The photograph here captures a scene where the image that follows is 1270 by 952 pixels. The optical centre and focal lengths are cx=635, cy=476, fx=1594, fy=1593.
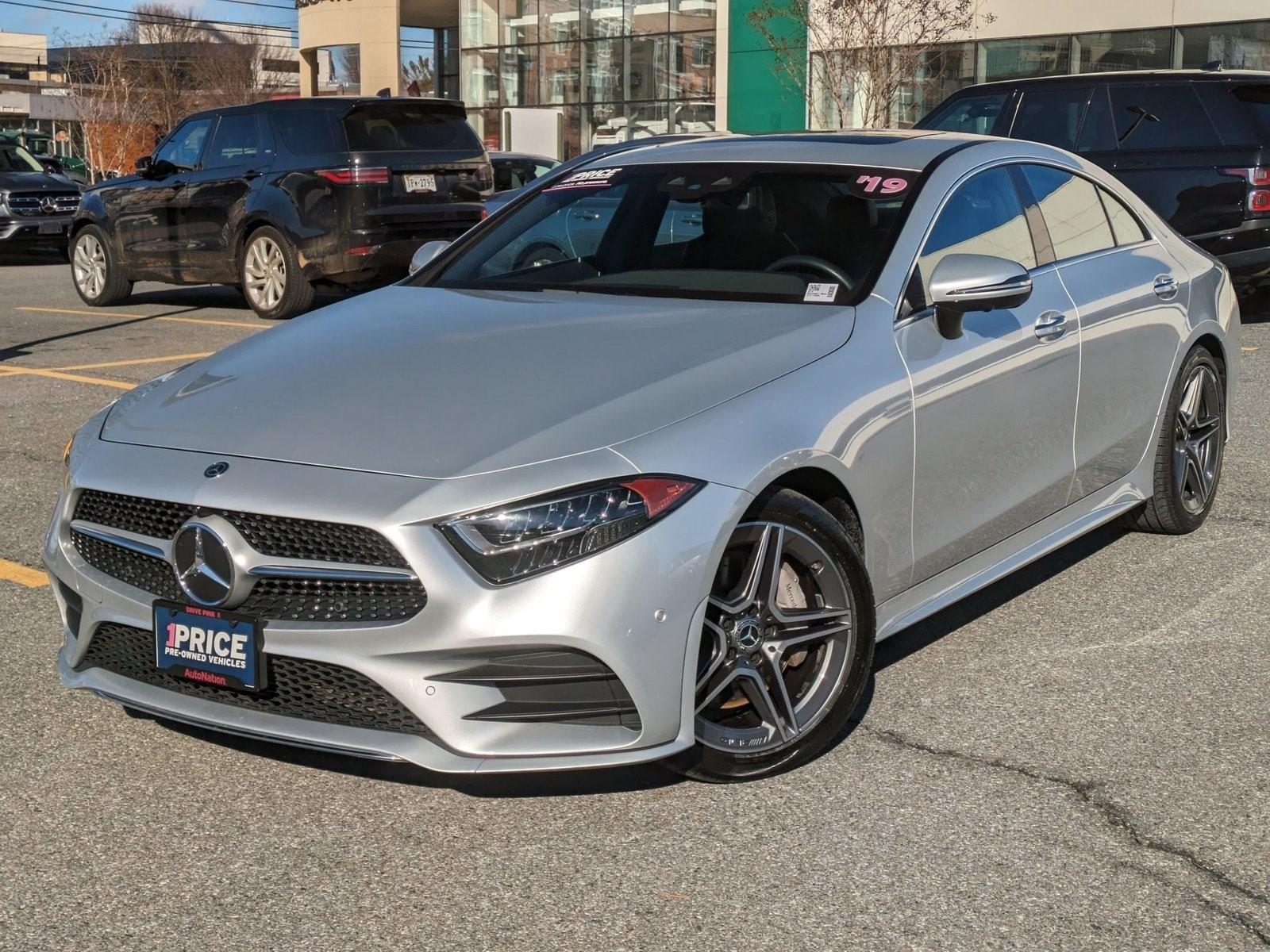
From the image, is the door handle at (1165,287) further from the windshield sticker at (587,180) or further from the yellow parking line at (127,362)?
the yellow parking line at (127,362)

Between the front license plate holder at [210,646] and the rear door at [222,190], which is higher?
the rear door at [222,190]

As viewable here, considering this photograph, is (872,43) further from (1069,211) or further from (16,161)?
(1069,211)

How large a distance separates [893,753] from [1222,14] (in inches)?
1068

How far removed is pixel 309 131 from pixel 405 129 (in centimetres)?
85

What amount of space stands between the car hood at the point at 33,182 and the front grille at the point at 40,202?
0.18ft

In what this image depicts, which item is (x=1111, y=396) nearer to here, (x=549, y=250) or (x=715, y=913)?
(x=549, y=250)

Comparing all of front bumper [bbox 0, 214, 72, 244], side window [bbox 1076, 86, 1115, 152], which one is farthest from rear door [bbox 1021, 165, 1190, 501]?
front bumper [bbox 0, 214, 72, 244]

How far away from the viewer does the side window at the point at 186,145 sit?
1445 cm

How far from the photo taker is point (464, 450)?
11.5ft

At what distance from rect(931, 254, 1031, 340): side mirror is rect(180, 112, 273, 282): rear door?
10336mm

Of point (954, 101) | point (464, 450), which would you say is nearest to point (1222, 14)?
point (954, 101)

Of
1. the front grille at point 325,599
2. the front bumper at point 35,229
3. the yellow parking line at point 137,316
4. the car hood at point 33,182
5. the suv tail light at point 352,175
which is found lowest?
the yellow parking line at point 137,316

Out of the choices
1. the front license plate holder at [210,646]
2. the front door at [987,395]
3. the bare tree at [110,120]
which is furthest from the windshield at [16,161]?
the bare tree at [110,120]

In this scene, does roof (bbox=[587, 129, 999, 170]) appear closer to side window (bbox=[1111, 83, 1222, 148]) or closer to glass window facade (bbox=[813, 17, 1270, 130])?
side window (bbox=[1111, 83, 1222, 148])
